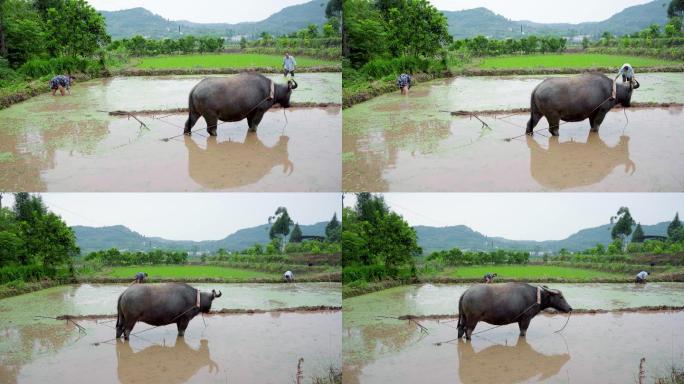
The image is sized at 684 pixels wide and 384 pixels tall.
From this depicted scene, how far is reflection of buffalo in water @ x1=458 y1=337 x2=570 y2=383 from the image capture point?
491 cm

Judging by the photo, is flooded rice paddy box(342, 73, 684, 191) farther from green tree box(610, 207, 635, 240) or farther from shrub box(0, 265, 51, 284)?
shrub box(0, 265, 51, 284)

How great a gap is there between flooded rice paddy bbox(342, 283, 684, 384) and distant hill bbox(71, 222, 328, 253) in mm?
2236

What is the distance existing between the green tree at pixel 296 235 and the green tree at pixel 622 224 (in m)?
3.67

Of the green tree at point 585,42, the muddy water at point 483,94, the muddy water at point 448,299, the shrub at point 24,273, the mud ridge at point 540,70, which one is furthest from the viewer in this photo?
the green tree at point 585,42

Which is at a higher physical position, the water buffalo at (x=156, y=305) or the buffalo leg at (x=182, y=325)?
the water buffalo at (x=156, y=305)

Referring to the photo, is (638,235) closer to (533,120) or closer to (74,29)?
(533,120)

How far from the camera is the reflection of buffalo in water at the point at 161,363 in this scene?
16.4 feet

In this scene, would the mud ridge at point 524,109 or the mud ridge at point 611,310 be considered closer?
the mud ridge at point 611,310

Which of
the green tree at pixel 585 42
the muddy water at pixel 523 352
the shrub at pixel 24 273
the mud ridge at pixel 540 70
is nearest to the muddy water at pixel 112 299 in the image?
the shrub at pixel 24 273

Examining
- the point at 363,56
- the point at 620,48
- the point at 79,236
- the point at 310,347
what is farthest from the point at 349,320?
the point at 620,48

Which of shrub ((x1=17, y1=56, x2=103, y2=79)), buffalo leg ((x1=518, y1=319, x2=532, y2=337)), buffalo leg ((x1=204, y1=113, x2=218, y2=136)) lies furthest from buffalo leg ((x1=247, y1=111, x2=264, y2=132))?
buffalo leg ((x1=518, y1=319, x2=532, y2=337))

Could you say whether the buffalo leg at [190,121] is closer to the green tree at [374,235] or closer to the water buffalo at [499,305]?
the green tree at [374,235]

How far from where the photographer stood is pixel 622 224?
7277 millimetres

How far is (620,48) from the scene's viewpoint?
25.0 feet
